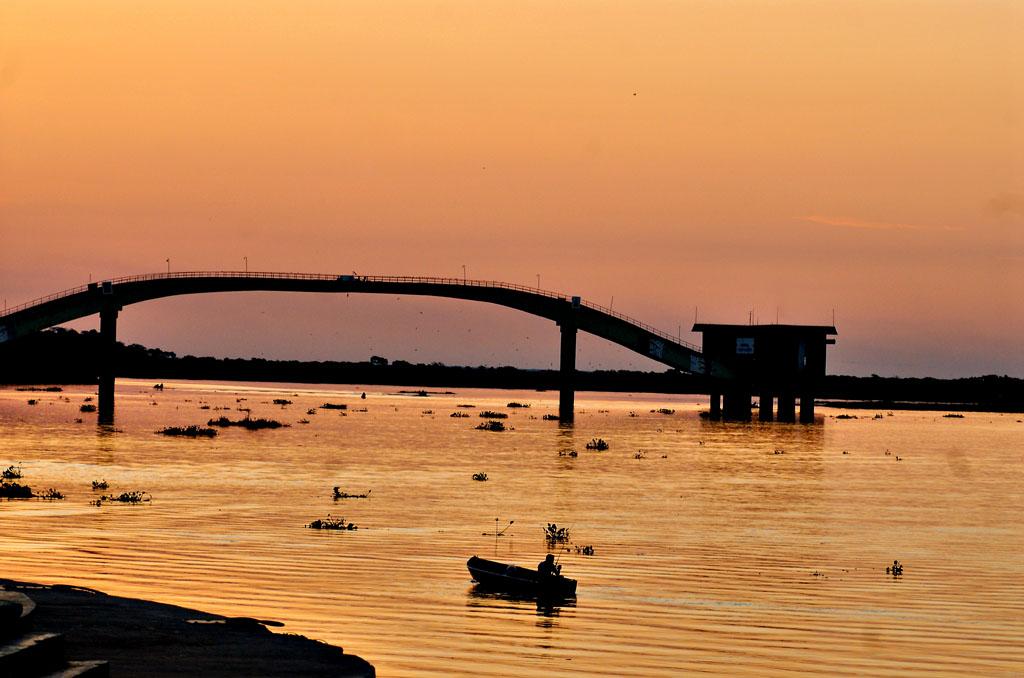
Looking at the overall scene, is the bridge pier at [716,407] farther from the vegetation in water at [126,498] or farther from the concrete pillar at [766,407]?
the vegetation in water at [126,498]

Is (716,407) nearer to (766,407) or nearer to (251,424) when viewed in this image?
(766,407)

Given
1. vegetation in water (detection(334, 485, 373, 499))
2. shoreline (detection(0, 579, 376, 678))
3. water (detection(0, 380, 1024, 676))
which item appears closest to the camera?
shoreline (detection(0, 579, 376, 678))

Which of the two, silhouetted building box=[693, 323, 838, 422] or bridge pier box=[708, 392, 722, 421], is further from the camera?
bridge pier box=[708, 392, 722, 421]

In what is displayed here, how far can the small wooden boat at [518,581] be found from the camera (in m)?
32.2

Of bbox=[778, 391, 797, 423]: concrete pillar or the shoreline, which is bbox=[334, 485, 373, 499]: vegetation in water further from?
bbox=[778, 391, 797, 423]: concrete pillar

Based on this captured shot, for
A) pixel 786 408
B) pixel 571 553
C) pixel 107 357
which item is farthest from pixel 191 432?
pixel 786 408

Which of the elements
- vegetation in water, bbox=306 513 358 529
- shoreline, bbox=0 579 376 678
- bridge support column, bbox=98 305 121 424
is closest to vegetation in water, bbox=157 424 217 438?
bridge support column, bbox=98 305 121 424

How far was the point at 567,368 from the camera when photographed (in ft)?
480

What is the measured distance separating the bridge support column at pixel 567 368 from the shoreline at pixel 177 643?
380ft

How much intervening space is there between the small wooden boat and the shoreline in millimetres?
8896

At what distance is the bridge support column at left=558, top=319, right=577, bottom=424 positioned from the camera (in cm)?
14088

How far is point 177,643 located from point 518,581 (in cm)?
1189

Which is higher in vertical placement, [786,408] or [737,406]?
[737,406]

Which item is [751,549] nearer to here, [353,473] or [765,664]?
[765,664]
